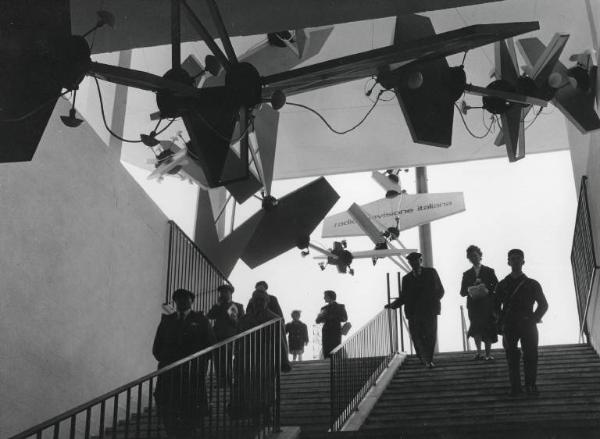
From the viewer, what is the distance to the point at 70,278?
7.20 meters

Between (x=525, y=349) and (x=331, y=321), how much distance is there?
349 cm

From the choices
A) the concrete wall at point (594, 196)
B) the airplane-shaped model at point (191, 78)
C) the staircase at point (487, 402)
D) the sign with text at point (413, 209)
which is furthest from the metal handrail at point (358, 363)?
the sign with text at point (413, 209)

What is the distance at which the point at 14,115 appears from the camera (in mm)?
4094

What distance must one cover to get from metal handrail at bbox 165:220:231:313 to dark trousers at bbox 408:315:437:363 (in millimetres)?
2918

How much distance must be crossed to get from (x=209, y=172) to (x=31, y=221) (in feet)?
8.03

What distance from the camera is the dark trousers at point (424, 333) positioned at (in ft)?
26.1

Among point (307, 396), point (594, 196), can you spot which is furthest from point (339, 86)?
point (307, 396)

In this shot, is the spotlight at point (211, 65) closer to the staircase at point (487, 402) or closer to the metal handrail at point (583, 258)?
the staircase at point (487, 402)

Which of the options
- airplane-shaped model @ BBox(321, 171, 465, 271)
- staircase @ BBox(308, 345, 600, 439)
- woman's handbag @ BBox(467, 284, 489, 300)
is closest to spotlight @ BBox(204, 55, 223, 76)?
staircase @ BBox(308, 345, 600, 439)

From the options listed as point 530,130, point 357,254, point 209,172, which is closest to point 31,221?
point 209,172

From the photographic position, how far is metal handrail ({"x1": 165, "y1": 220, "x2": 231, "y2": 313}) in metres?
9.71

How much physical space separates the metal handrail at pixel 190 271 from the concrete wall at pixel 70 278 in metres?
0.44

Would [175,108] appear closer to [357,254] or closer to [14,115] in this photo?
[14,115]

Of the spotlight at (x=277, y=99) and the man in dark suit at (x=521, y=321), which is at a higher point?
the spotlight at (x=277, y=99)
